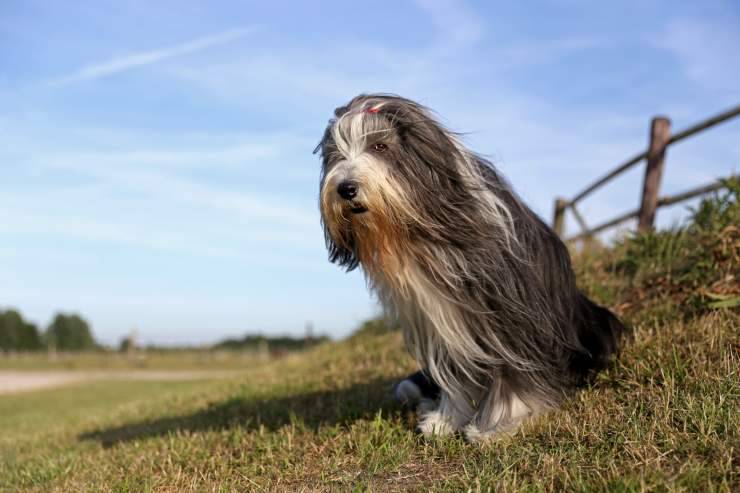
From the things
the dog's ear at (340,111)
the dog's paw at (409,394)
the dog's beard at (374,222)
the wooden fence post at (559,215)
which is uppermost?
the wooden fence post at (559,215)

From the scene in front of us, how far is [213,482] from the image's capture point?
361 cm

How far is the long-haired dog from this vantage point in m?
3.25

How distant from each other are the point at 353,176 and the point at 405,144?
0.34 meters

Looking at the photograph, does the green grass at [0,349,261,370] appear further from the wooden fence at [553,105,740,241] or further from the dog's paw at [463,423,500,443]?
the dog's paw at [463,423,500,443]

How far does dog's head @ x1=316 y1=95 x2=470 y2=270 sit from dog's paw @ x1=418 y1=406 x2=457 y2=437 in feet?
2.98

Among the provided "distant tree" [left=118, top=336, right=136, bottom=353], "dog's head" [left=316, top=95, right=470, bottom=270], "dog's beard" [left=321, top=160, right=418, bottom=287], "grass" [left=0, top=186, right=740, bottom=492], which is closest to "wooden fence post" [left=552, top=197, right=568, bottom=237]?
"grass" [left=0, top=186, right=740, bottom=492]

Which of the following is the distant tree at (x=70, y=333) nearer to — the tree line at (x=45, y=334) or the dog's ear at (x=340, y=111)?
the tree line at (x=45, y=334)

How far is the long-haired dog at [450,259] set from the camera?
3.25 meters

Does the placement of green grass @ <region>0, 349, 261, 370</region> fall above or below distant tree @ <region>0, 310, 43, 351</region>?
below

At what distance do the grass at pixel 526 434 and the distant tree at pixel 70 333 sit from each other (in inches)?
2844

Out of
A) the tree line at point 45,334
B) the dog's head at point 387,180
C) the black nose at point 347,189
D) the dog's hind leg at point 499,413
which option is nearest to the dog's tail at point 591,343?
the dog's hind leg at point 499,413

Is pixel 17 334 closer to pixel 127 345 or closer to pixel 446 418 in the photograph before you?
pixel 127 345

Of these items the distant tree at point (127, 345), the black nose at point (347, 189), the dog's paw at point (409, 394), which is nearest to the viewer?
the black nose at point (347, 189)

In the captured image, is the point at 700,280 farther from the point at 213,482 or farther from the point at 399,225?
the point at 213,482
